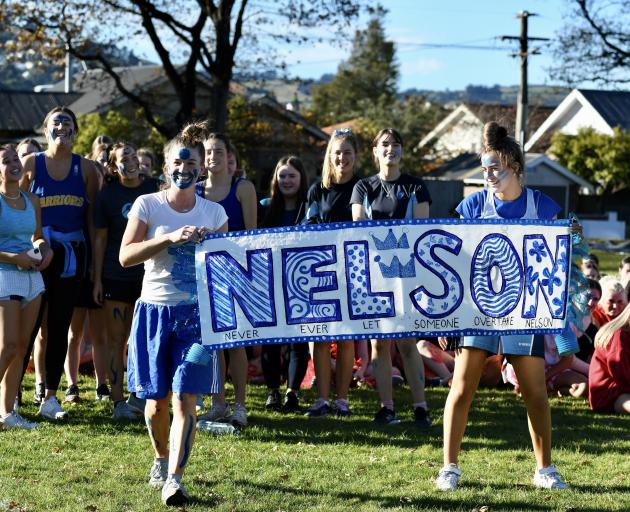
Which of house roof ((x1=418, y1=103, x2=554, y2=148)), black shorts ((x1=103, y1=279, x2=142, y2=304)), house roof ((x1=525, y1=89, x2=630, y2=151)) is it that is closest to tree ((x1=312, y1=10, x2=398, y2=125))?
house roof ((x1=418, y1=103, x2=554, y2=148))

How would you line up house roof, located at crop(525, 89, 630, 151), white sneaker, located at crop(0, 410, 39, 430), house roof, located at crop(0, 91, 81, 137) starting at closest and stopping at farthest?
1. white sneaker, located at crop(0, 410, 39, 430)
2. house roof, located at crop(525, 89, 630, 151)
3. house roof, located at crop(0, 91, 81, 137)

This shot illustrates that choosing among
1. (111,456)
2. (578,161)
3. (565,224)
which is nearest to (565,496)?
(565,224)

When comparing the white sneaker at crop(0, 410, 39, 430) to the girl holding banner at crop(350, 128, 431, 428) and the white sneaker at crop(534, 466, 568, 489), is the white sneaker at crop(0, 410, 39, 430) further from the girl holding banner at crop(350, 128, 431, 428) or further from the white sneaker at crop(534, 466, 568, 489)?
the white sneaker at crop(534, 466, 568, 489)

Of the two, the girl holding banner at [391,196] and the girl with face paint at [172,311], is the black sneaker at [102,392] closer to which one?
the girl holding banner at [391,196]

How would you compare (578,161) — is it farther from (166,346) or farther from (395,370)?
(166,346)

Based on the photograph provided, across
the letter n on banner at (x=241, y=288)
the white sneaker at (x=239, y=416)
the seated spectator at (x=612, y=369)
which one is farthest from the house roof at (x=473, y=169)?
the letter n on banner at (x=241, y=288)

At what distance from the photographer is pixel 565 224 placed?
615 centimetres

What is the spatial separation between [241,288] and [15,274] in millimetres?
2362

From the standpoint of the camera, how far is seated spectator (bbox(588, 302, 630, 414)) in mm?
8765

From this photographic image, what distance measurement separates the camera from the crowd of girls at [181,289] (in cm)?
591

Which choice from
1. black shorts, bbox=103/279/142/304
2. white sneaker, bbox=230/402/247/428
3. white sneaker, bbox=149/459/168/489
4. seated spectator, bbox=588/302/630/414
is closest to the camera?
white sneaker, bbox=149/459/168/489

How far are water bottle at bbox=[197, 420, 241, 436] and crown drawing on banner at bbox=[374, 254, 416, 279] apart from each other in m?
2.22

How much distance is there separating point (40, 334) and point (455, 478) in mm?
4432

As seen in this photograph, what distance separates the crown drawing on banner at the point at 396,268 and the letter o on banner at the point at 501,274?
357 mm
